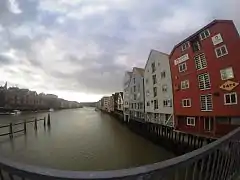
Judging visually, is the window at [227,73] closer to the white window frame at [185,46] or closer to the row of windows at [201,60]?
the row of windows at [201,60]

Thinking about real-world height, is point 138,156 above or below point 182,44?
below

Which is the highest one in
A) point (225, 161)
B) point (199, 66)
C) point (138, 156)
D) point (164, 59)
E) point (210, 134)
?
point (164, 59)

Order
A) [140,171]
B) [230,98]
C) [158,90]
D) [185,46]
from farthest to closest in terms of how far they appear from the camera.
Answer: [158,90] → [185,46] → [230,98] → [140,171]

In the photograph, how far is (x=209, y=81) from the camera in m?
21.9

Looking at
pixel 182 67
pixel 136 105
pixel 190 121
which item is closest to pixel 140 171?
pixel 190 121

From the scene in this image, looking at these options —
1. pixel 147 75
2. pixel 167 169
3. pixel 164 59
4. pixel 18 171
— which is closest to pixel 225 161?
pixel 167 169

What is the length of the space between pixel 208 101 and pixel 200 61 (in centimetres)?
452

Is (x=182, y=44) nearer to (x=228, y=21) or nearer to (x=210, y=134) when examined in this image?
(x=228, y=21)

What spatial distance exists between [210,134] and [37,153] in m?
18.3

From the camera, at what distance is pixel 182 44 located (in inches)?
1051

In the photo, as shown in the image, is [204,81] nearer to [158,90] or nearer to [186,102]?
[186,102]

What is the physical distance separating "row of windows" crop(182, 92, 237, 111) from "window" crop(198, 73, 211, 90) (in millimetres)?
948

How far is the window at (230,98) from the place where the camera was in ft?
62.5

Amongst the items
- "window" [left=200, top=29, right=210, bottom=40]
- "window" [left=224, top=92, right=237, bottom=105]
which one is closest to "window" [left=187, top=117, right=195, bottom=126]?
"window" [left=224, top=92, right=237, bottom=105]
